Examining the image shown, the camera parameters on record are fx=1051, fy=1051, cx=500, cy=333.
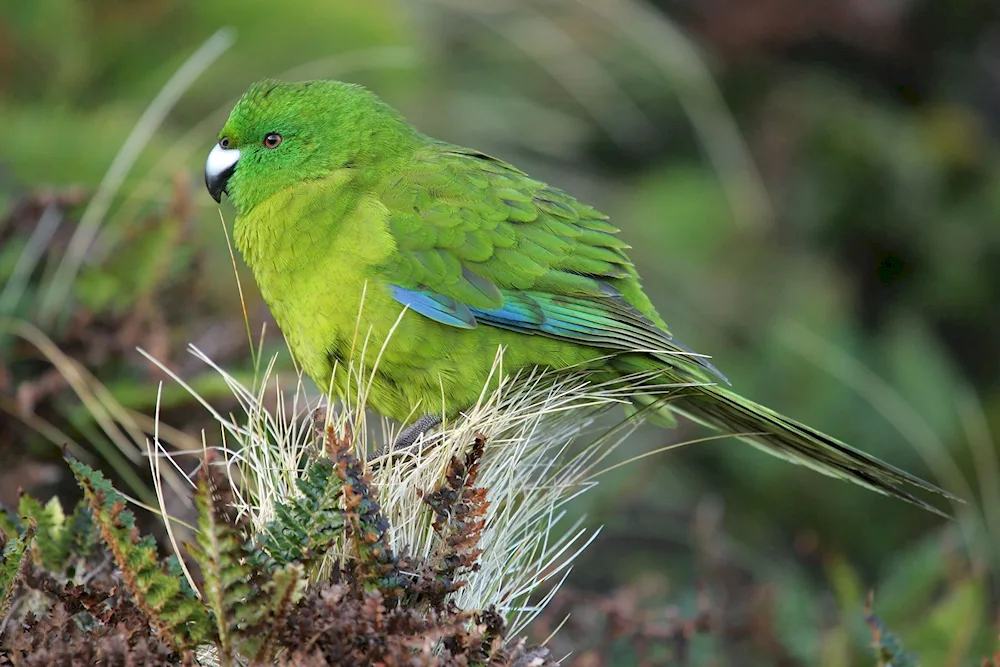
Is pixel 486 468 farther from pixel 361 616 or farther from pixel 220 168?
pixel 220 168

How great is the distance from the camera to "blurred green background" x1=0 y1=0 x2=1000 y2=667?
329cm

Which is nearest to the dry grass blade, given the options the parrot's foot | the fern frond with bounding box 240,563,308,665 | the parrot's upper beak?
the parrot's foot

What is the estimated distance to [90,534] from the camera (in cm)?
206

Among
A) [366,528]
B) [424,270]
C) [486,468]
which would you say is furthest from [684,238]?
[366,528]

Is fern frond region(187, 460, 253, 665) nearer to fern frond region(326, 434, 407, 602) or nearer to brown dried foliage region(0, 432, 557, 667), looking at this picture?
brown dried foliage region(0, 432, 557, 667)

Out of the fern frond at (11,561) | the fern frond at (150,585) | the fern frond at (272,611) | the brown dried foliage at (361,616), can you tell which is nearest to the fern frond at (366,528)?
the brown dried foliage at (361,616)

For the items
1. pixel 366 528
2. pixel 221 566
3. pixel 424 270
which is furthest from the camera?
pixel 424 270

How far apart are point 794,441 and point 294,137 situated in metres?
1.47

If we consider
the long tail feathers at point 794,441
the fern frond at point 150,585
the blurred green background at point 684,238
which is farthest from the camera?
the blurred green background at point 684,238

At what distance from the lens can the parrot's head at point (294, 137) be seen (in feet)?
8.94

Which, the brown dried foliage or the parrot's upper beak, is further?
the parrot's upper beak

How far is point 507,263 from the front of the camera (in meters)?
2.65

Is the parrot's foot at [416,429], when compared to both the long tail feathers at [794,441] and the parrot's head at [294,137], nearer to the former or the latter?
the long tail feathers at [794,441]

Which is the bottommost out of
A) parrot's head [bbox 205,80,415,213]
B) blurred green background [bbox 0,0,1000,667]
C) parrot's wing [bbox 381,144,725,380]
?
blurred green background [bbox 0,0,1000,667]
